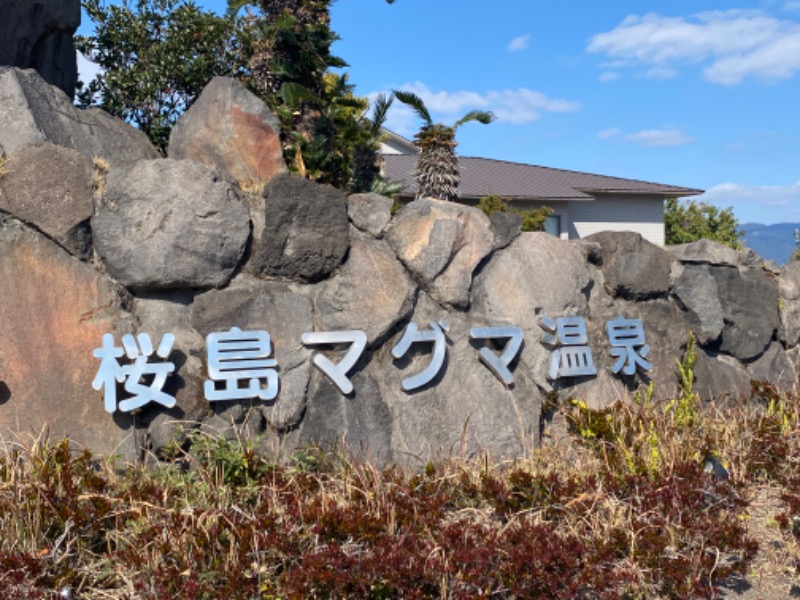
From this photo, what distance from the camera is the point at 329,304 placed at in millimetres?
5609

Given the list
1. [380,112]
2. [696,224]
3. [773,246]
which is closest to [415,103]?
[380,112]

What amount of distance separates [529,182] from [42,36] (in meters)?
16.5

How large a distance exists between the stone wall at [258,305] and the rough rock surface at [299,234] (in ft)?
0.04

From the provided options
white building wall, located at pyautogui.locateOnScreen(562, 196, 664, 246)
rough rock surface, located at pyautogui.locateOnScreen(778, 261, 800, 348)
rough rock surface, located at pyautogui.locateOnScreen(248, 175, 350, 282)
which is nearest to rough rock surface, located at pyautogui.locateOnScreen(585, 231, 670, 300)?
rough rock surface, located at pyautogui.locateOnScreen(778, 261, 800, 348)

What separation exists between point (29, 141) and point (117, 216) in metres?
0.72

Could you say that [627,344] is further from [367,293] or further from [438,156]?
[438,156]

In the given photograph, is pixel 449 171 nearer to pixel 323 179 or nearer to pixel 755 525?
pixel 323 179

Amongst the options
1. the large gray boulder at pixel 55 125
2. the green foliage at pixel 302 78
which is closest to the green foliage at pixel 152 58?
the green foliage at pixel 302 78

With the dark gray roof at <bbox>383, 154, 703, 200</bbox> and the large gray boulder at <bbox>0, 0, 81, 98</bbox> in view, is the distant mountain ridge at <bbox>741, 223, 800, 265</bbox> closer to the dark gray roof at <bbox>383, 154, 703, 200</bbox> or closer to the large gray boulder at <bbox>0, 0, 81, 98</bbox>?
the dark gray roof at <bbox>383, 154, 703, 200</bbox>

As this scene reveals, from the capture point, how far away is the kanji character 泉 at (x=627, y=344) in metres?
6.68

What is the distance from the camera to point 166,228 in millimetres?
5250

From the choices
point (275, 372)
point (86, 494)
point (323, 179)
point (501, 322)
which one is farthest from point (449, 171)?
point (86, 494)

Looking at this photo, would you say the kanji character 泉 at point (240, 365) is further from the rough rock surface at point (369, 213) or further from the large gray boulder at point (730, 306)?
the large gray boulder at point (730, 306)

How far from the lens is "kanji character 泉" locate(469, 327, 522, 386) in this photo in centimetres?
598
